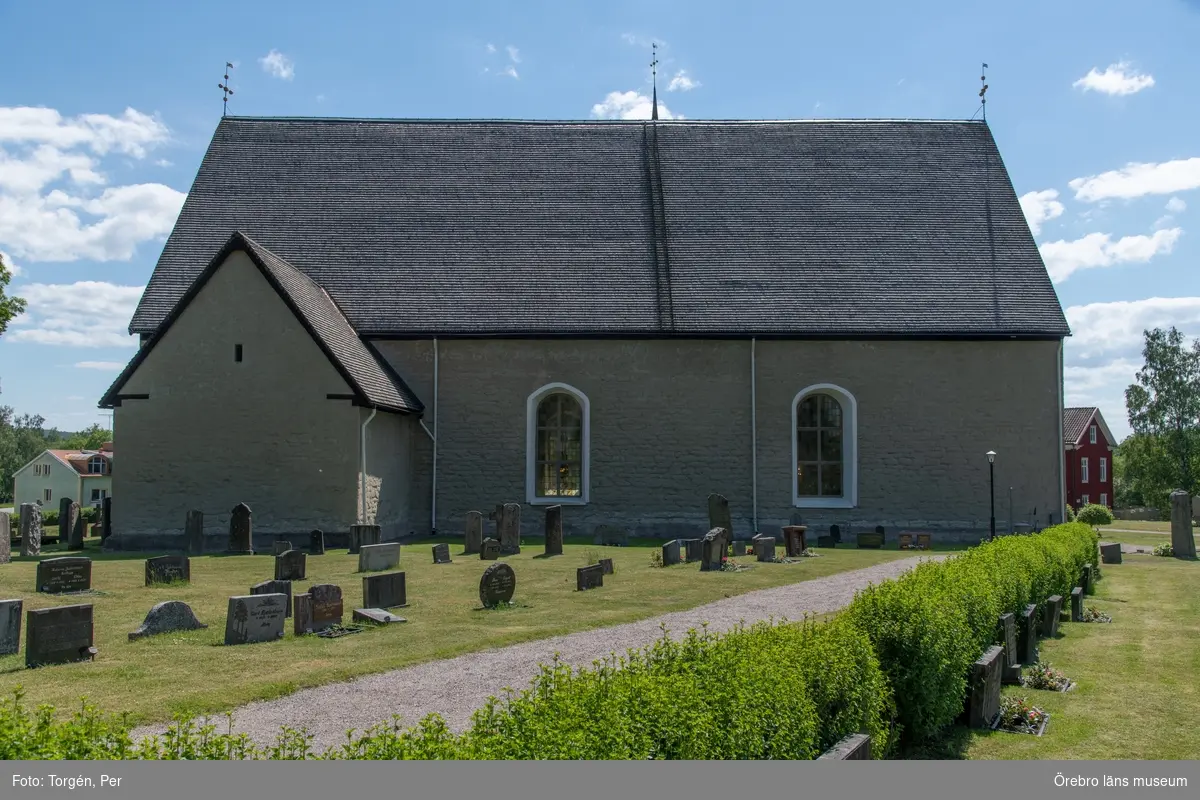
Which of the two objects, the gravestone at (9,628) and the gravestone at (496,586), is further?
the gravestone at (496,586)

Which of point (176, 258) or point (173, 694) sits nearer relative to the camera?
point (173, 694)

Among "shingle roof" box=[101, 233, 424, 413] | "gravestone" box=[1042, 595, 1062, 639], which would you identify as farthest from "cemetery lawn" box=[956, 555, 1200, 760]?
"shingle roof" box=[101, 233, 424, 413]

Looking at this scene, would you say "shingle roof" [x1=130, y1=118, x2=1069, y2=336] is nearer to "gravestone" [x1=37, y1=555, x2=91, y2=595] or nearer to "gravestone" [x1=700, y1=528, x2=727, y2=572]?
"gravestone" [x1=700, y1=528, x2=727, y2=572]

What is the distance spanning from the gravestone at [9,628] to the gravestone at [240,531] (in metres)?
9.58

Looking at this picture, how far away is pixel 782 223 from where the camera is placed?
1033 inches

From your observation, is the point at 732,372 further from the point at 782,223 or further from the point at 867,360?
the point at 782,223

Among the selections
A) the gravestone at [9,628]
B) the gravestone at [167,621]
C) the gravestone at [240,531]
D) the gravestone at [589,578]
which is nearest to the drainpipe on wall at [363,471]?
the gravestone at [240,531]

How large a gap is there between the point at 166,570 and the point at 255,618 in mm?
5208

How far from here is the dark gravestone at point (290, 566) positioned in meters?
14.9

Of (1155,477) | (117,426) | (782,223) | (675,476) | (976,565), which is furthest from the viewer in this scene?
(1155,477)

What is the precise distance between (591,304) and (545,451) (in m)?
4.02

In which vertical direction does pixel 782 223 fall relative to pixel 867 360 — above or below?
above

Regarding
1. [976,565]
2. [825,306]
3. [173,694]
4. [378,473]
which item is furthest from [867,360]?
[173,694]

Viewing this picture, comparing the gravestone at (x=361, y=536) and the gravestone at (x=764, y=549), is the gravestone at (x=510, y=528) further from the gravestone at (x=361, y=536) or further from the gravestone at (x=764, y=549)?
the gravestone at (x=764, y=549)
